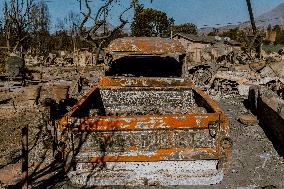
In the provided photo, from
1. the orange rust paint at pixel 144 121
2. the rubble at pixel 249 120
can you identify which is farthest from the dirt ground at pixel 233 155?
the orange rust paint at pixel 144 121

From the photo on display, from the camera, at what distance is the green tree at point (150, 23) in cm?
4700

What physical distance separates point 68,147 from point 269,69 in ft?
47.6

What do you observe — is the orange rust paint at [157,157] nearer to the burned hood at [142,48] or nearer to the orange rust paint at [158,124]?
the orange rust paint at [158,124]

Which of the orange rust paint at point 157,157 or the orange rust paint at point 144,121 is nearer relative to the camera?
the orange rust paint at point 144,121

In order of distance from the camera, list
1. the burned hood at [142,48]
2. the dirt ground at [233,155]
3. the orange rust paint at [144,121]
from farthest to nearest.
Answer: the burned hood at [142,48] < the dirt ground at [233,155] < the orange rust paint at [144,121]

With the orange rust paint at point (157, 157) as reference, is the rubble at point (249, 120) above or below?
below

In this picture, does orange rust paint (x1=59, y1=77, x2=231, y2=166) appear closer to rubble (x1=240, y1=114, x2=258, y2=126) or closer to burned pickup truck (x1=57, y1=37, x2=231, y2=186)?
burned pickup truck (x1=57, y1=37, x2=231, y2=186)

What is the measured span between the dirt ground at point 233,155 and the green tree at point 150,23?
38127 millimetres

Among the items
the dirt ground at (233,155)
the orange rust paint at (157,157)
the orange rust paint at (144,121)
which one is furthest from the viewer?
the dirt ground at (233,155)

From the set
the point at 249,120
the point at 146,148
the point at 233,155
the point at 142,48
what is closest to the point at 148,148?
the point at 146,148

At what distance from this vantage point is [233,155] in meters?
7.04

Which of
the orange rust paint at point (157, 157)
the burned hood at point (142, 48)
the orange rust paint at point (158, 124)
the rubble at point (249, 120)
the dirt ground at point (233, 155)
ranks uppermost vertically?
the burned hood at point (142, 48)

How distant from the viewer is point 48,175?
5.75 metres

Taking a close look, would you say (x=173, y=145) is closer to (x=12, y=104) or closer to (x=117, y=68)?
(x=117, y=68)
